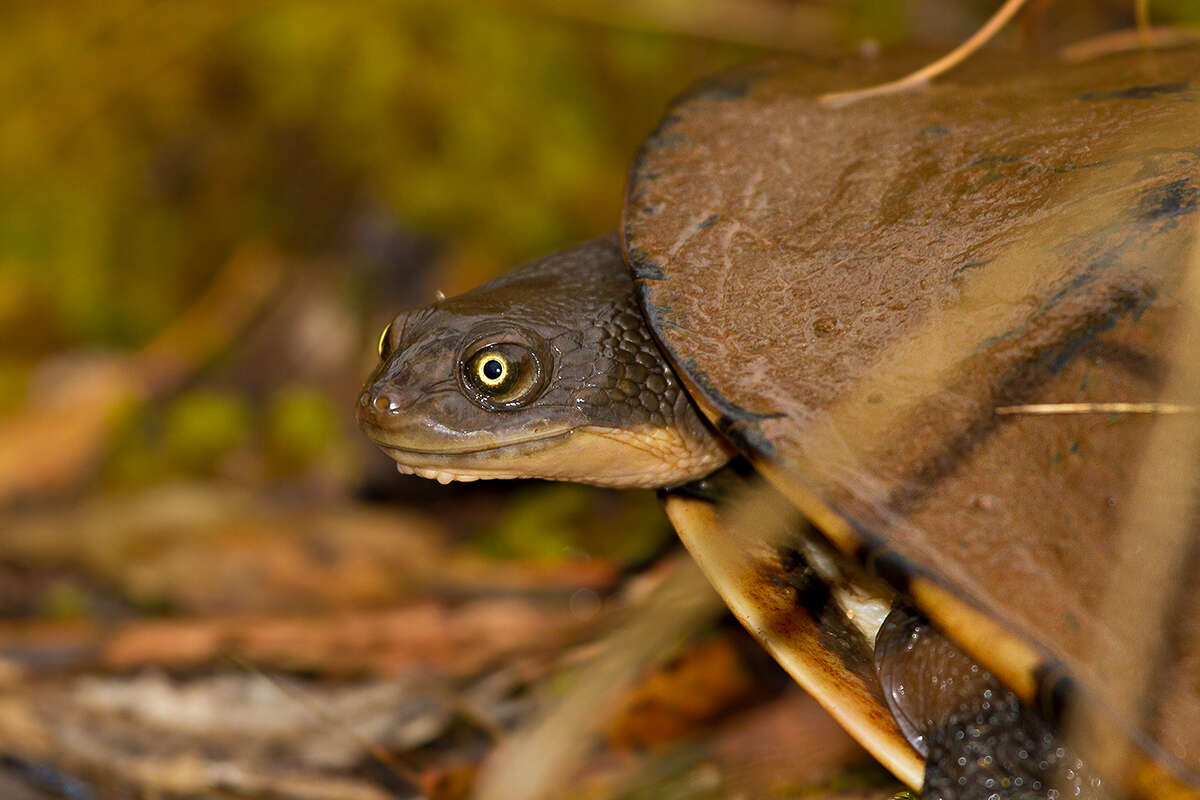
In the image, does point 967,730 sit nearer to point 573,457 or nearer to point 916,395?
point 916,395

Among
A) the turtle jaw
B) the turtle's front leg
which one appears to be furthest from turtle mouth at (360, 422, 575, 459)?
the turtle's front leg

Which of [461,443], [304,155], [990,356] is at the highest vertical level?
[304,155]

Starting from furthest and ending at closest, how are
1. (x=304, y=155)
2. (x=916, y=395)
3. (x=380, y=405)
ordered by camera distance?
(x=304, y=155)
(x=380, y=405)
(x=916, y=395)

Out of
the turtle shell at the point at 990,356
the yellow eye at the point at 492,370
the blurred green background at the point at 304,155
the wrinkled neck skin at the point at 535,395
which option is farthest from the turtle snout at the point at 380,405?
the blurred green background at the point at 304,155

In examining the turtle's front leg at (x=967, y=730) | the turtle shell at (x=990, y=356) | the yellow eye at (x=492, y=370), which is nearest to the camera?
the turtle shell at (x=990, y=356)

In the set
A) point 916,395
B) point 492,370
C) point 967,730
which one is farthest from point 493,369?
A: point 967,730

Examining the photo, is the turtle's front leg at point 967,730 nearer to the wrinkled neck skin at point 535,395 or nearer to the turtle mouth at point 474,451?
the wrinkled neck skin at point 535,395

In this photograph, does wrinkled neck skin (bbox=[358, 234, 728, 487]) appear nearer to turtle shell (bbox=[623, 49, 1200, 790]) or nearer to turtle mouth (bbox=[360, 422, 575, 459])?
turtle mouth (bbox=[360, 422, 575, 459])
